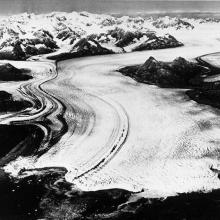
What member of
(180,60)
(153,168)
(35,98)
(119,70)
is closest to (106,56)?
(119,70)

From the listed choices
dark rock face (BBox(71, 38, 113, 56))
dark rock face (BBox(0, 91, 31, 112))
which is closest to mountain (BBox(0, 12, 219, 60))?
dark rock face (BBox(71, 38, 113, 56))

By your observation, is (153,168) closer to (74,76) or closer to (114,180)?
(114,180)

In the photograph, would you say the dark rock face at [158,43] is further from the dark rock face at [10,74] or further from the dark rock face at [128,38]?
the dark rock face at [10,74]

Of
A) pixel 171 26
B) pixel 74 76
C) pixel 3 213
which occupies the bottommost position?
pixel 3 213

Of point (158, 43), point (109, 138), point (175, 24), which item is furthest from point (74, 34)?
point (109, 138)

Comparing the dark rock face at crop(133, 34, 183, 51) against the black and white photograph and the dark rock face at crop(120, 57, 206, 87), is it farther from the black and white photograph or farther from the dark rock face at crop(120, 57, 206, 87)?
the dark rock face at crop(120, 57, 206, 87)

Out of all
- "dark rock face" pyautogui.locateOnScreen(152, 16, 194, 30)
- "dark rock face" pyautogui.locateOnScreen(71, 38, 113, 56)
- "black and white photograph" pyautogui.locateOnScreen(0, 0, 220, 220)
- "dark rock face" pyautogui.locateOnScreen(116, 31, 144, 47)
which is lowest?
"black and white photograph" pyautogui.locateOnScreen(0, 0, 220, 220)
